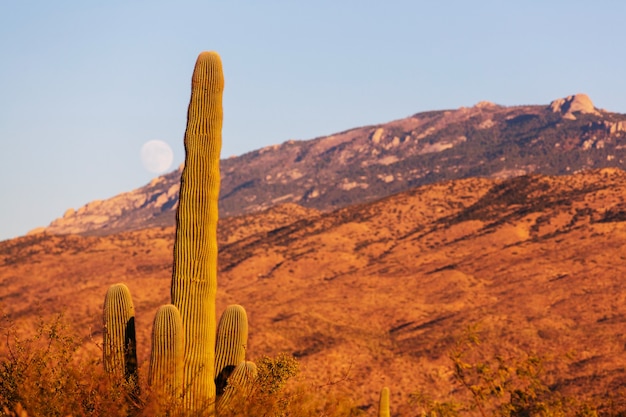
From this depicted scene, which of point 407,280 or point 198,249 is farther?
point 407,280

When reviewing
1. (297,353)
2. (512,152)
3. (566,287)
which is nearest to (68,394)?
(297,353)

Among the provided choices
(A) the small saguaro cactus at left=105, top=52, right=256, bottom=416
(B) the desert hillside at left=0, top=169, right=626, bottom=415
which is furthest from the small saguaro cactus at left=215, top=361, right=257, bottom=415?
(B) the desert hillside at left=0, top=169, right=626, bottom=415

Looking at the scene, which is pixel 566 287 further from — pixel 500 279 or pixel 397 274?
pixel 397 274

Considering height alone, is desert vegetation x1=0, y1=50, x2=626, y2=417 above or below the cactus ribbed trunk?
below

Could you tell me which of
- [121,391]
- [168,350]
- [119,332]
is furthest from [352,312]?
[121,391]

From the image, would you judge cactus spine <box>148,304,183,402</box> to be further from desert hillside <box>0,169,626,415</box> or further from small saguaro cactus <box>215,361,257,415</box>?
desert hillside <box>0,169,626,415</box>

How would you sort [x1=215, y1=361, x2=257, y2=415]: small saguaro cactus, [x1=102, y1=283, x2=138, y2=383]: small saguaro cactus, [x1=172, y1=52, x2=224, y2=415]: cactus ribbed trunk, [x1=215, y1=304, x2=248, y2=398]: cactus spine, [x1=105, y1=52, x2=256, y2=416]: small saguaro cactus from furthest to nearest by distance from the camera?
[x1=215, y1=304, x2=248, y2=398]: cactus spine → [x1=102, y1=283, x2=138, y2=383]: small saguaro cactus → [x1=172, y1=52, x2=224, y2=415]: cactus ribbed trunk → [x1=215, y1=361, x2=257, y2=415]: small saguaro cactus → [x1=105, y1=52, x2=256, y2=416]: small saguaro cactus

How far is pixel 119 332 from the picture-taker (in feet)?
50.9

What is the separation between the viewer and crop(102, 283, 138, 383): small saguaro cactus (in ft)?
50.4

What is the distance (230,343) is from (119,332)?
2.28 meters

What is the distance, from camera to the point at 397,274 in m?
73.5

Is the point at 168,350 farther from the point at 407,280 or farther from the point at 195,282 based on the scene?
the point at 407,280

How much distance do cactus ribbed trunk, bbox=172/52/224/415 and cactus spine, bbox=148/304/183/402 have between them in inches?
14.1

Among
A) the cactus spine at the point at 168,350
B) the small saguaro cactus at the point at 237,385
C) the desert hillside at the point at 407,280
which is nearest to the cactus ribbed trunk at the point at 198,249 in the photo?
the small saguaro cactus at the point at 237,385
